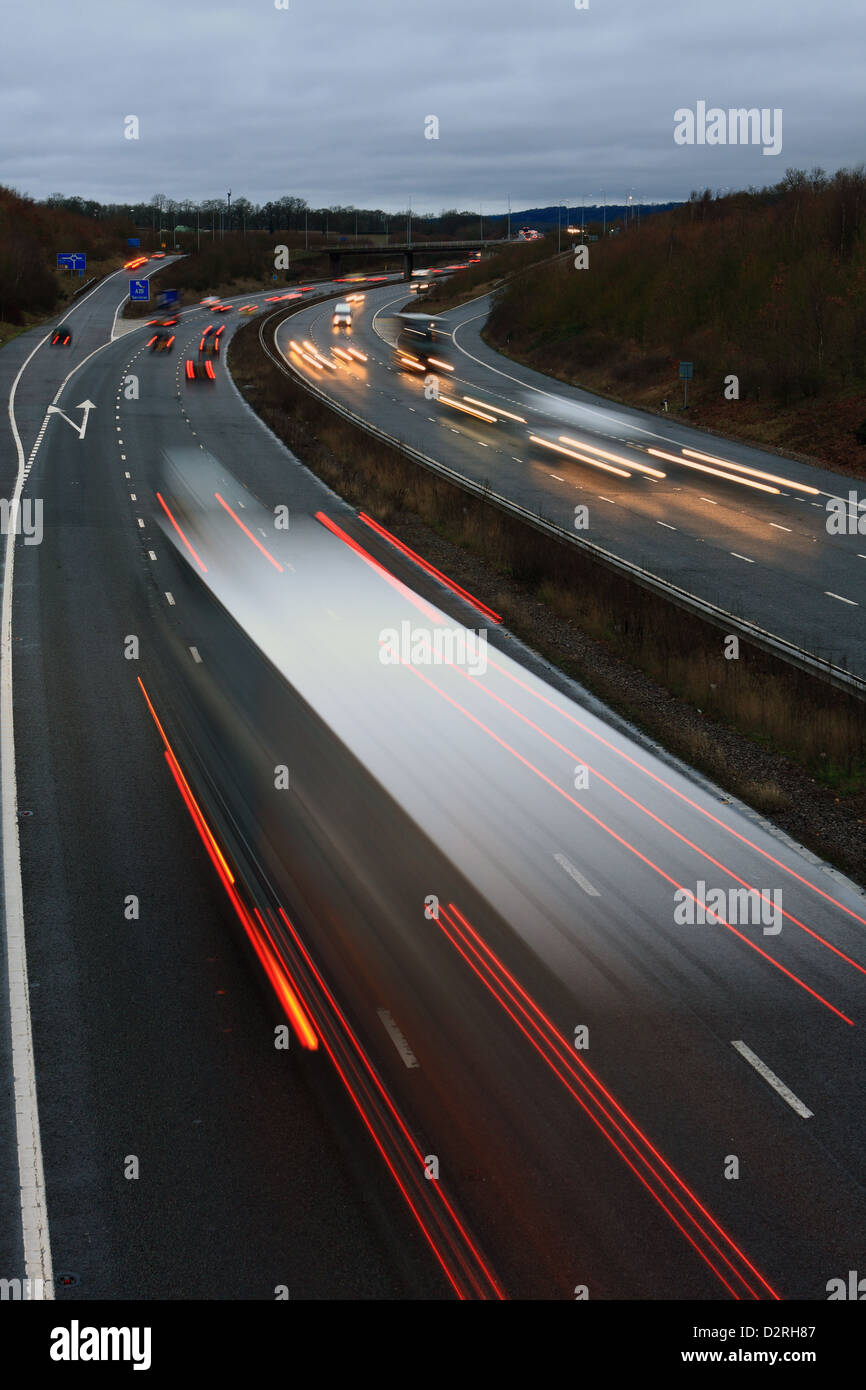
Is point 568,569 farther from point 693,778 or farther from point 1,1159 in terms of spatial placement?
point 1,1159

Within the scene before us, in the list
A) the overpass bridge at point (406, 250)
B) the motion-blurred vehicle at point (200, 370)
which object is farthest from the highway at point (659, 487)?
the overpass bridge at point (406, 250)

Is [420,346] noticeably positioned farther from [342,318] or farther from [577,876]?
[577,876]

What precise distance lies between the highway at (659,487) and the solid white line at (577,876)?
30.7ft

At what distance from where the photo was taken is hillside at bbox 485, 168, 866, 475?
50.3 metres

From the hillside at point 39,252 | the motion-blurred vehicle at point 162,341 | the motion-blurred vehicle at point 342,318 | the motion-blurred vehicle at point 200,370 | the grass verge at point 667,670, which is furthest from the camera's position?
the motion-blurred vehicle at point 342,318

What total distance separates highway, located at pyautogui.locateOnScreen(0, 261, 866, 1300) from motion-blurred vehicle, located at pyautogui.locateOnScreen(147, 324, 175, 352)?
2305 inches

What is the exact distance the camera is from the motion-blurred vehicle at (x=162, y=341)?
78863 mm

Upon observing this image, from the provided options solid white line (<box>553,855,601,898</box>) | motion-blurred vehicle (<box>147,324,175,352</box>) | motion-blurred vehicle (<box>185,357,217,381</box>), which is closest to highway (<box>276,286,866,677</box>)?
motion-blurred vehicle (<box>185,357,217,381</box>)

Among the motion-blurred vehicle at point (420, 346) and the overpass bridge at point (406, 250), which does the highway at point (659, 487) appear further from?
the overpass bridge at point (406, 250)

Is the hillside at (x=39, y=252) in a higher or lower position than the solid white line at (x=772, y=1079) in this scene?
higher

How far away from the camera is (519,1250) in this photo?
28.8ft

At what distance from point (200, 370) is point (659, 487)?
117 ft

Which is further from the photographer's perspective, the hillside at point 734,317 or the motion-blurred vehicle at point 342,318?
the motion-blurred vehicle at point 342,318
